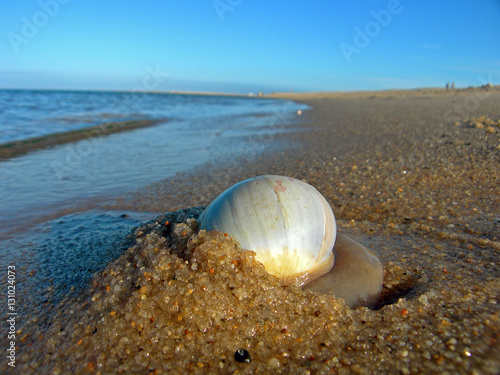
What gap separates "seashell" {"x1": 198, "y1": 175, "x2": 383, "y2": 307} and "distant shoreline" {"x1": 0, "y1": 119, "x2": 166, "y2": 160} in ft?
22.3

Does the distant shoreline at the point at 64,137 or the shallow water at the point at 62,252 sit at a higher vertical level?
the shallow water at the point at 62,252

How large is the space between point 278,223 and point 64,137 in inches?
360

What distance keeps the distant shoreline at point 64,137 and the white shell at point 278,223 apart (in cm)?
676

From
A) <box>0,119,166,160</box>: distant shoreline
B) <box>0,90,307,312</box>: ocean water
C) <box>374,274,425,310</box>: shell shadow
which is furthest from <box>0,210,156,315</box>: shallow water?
<box>0,119,166,160</box>: distant shoreline

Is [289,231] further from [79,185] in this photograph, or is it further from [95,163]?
[95,163]

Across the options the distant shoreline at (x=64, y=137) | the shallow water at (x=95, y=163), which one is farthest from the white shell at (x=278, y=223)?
the distant shoreline at (x=64, y=137)

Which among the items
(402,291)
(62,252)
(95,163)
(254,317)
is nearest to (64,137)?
(95,163)

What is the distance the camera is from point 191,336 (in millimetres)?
1753

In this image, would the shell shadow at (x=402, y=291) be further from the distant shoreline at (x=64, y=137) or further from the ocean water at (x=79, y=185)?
the distant shoreline at (x=64, y=137)

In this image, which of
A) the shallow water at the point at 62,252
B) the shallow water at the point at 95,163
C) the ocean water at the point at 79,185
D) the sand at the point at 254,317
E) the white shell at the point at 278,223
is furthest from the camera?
the shallow water at the point at 95,163

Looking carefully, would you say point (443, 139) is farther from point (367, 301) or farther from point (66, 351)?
point (66, 351)

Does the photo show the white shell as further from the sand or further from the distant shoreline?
the distant shoreline

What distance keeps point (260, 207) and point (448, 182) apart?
3.26 metres

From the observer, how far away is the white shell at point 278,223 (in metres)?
2.03
